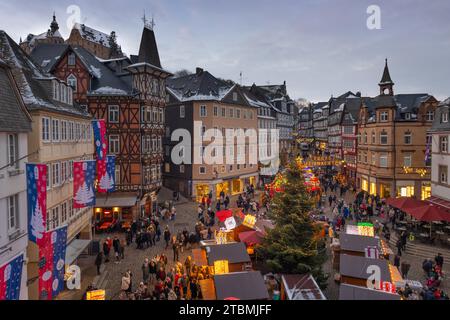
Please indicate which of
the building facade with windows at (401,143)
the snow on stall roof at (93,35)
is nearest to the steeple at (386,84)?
the building facade with windows at (401,143)

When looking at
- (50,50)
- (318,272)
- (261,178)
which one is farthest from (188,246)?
(261,178)

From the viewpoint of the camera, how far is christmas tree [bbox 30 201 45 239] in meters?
13.1

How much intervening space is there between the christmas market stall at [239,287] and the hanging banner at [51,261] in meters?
6.05

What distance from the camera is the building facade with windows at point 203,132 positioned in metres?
43.4

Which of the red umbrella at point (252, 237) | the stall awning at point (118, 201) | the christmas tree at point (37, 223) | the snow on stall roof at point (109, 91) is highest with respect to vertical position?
the snow on stall roof at point (109, 91)

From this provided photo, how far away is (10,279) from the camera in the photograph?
1191 centimetres

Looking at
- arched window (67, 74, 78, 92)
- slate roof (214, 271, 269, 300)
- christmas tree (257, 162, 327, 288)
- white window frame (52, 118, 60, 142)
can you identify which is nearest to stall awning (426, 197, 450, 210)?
christmas tree (257, 162, 327, 288)

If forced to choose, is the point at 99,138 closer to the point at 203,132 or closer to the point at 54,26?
the point at 203,132

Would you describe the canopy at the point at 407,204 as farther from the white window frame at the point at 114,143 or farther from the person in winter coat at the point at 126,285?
the white window frame at the point at 114,143

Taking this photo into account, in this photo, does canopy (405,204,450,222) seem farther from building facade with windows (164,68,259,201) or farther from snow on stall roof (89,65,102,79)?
snow on stall roof (89,65,102,79)

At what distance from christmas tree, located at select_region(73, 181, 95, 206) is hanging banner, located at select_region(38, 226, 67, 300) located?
9.82 ft

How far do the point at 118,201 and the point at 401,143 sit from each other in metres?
30.3

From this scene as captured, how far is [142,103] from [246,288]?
22.6m
